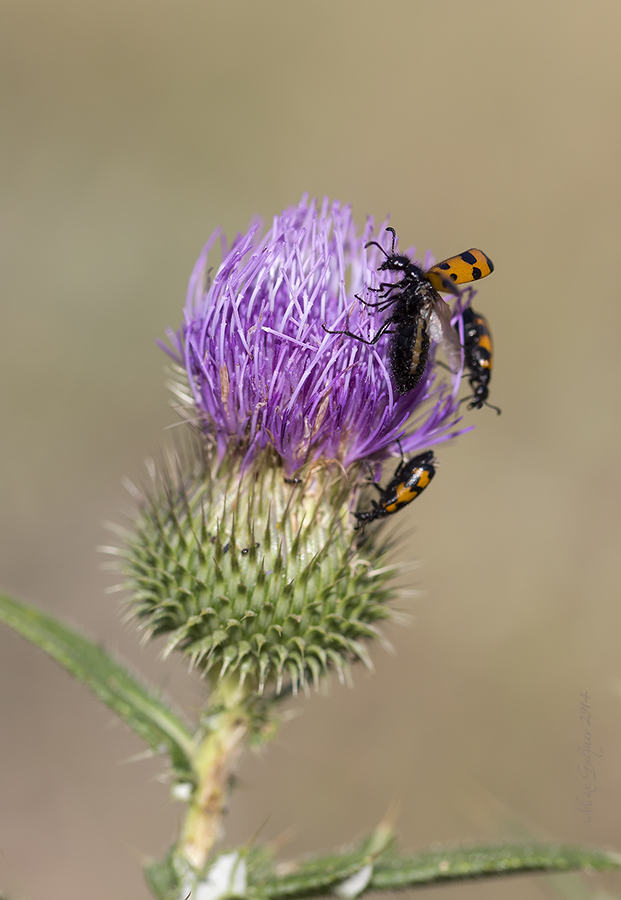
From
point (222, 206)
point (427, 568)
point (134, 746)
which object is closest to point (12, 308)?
point (222, 206)

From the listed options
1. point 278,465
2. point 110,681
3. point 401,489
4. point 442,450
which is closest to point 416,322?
point 401,489

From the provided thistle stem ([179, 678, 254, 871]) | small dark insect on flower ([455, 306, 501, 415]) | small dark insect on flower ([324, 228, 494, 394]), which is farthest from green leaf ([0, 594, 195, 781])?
small dark insect on flower ([455, 306, 501, 415])

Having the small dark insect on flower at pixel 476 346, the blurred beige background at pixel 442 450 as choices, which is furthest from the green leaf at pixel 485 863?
the small dark insect on flower at pixel 476 346

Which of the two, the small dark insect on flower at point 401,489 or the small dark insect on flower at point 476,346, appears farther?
the small dark insect on flower at point 476,346

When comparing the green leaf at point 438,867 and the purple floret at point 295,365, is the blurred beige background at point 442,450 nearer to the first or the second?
the green leaf at point 438,867

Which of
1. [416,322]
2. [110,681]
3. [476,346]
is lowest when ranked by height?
[110,681]

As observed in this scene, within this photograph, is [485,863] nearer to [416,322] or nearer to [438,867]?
[438,867]

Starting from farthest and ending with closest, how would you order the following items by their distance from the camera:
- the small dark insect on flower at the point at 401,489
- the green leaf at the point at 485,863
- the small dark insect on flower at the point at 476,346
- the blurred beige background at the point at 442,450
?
1. the blurred beige background at the point at 442,450
2. the small dark insect on flower at the point at 476,346
3. the small dark insect on flower at the point at 401,489
4. the green leaf at the point at 485,863
